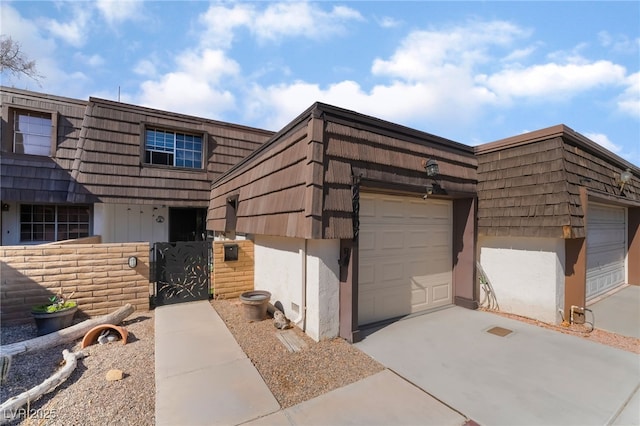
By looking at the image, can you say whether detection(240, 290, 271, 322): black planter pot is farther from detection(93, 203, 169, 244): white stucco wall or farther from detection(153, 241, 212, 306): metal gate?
detection(93, 203, 169, 244): white stucco wall

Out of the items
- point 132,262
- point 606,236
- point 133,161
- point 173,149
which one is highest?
point 173,149

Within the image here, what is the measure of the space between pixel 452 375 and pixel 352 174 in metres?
2.79

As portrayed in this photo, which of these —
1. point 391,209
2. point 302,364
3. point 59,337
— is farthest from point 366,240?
point 59,337

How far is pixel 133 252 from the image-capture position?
5301 millimetres

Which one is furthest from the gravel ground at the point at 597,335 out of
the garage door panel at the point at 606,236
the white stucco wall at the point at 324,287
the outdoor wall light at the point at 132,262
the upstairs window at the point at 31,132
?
the upstairs window at the point at 31,132

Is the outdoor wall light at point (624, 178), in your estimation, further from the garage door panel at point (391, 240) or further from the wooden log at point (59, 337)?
the wooden log at point (59, 337)

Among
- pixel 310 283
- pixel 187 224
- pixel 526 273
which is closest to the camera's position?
pixel 310 283

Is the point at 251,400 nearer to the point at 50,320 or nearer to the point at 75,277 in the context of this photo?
the point at 50,320

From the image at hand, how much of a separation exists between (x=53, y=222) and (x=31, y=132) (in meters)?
2.94

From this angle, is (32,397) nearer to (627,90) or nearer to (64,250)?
(64,250)

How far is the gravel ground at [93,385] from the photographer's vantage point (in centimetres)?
242

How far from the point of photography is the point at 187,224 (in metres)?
11.3

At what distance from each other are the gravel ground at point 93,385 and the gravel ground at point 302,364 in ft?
3.83

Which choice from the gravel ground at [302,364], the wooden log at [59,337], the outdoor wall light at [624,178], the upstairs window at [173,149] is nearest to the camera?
the gravel ground at [302,364]
